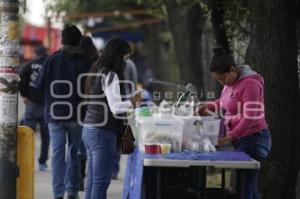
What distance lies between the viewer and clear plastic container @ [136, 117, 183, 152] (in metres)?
6.82

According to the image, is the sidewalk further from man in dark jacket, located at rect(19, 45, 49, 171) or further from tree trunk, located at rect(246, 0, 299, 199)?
tree trunk, located at rect(246, 0, 299, 199)

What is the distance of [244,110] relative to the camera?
714cm

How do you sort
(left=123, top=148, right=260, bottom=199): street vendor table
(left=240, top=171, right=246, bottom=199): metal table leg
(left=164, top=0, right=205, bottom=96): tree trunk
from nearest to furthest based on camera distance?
(left=123, top=148, right=260, bottom=199): street vendor table < (left=240, top=171, right=246, bottom=199): metal table leg < (left=164, top=0, right=205, bottom=96): tree trunk

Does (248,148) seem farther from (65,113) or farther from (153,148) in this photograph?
(65,113)

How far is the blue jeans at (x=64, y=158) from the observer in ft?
28.9

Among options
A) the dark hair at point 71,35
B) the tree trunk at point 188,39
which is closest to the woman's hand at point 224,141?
the dark hair at point 71,35

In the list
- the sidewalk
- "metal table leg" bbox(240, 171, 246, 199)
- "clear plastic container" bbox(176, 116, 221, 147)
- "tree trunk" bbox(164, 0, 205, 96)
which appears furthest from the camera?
"tree trunk" bbox(164, 0, 205, 96)

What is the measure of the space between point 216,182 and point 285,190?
2.43 m

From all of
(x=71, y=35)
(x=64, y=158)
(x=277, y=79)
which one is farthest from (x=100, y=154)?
(x=277, y=79)

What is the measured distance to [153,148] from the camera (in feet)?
21.8

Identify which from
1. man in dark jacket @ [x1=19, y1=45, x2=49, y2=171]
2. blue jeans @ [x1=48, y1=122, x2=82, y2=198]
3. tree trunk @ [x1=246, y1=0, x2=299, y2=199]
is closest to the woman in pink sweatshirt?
tree trunk @ [x1=246, y1=0, x2=299, y2=199]

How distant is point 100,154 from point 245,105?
4.67ft

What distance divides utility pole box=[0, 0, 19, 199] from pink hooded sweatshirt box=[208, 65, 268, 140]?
1932mm

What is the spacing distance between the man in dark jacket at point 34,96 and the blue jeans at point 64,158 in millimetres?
2095
